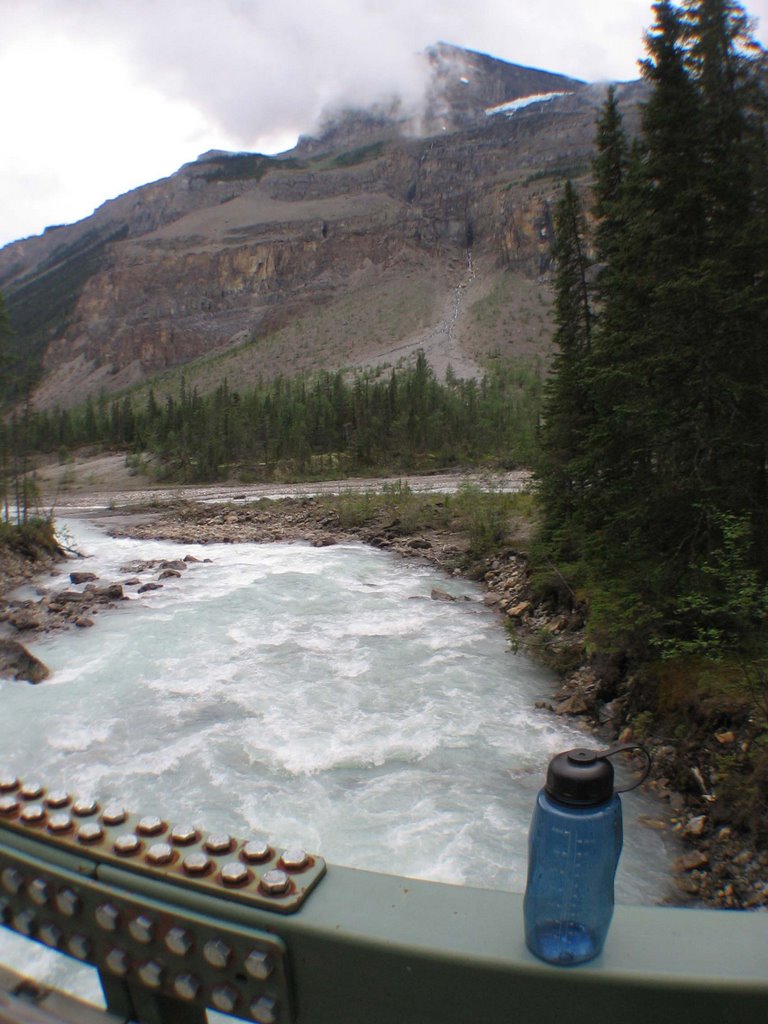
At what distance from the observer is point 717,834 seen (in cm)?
534

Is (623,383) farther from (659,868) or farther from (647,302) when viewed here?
(659,868)

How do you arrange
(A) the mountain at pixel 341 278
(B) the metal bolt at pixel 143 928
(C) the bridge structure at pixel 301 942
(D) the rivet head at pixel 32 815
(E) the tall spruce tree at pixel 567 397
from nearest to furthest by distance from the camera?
(C) the bridge structure at pixel 301 942
(B) the metal bolt at pixel 143 928
(D) the rivet head at pixel 32 815
(E) the tall spruce tree at pixel 567 397
(A) the mountain at pixel 341 278

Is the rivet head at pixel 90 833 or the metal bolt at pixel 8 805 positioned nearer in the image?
the rivet head at pixel 90 833

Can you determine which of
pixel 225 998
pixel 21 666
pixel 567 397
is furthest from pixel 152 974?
pixel 567 397

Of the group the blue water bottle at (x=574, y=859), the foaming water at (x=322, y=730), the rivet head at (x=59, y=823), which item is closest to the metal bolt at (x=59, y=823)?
the rivet head at (x=59, y=823)

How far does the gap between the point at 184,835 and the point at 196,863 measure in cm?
14

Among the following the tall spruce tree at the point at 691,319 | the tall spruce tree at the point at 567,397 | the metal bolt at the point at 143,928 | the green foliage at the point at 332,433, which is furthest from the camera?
the green foliage at the point at 332,433

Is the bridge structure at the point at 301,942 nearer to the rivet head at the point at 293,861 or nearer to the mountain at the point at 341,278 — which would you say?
the rivet head at the point at 293,861

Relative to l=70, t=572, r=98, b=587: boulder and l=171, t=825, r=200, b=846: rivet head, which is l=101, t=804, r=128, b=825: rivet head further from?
l=70, t=572, r=98, b=587: boulder

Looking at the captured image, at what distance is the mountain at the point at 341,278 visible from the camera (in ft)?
405

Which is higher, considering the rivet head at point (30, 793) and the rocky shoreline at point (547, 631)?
the rivet head at point (30, 793)

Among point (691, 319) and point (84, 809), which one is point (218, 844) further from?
point (691, 319)

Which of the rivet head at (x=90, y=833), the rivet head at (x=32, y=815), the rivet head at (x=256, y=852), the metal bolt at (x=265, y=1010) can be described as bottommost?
the metal bolt at (x=265, y=1010)

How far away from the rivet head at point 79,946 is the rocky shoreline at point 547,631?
14.5 feet
